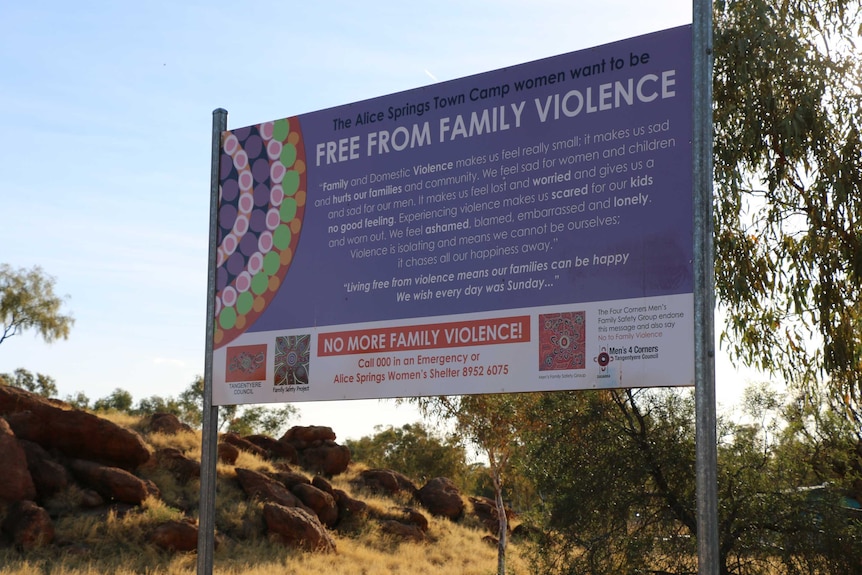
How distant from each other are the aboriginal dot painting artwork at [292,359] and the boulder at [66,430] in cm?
1281

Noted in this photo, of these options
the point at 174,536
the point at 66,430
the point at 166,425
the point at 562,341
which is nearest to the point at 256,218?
the point at 562,341

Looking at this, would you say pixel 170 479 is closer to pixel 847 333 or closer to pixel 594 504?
pixel 594 504

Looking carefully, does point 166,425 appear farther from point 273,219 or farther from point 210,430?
point 273,219

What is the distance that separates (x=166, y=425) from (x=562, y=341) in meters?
20.3

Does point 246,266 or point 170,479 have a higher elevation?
point 246,266

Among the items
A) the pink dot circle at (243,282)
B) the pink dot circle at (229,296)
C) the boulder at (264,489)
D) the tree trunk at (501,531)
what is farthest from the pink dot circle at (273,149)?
the boulder at (264,489)

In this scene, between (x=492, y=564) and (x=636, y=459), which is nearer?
(x=636, y=459)

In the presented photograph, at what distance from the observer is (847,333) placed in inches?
482

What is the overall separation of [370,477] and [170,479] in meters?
8.62

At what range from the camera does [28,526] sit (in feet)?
55.6

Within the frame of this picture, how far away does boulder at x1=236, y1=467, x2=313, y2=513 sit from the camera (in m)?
22.4

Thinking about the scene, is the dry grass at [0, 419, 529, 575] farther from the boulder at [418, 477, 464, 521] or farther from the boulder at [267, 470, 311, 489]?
the boulder at [418, 477, 464, 521]

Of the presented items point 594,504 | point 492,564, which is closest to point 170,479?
point 492,564

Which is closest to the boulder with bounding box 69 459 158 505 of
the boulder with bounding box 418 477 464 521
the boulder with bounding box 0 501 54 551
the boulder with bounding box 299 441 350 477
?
the boulder with bounding box 0 501 54 551
